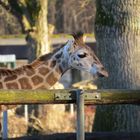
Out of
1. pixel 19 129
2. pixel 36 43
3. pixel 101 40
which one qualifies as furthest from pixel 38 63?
pixel 36 43

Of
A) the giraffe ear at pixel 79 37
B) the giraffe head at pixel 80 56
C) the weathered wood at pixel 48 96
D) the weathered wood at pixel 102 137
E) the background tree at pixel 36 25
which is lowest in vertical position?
the weathered wood at pixel 102 137

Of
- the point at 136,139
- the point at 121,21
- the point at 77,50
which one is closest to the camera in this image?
the point at 136,139

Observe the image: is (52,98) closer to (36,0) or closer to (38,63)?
(38,63)

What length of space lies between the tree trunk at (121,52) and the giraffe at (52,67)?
732 mm

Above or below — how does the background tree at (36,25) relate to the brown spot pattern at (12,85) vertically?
above

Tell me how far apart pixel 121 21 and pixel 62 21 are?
4456 centimetres

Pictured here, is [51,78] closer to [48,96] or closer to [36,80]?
[36,80]

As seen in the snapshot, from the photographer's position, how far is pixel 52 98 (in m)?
6.35

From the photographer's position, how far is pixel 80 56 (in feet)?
28.9

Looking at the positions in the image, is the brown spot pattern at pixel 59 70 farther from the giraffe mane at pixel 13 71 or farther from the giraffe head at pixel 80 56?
the giraffe mane at pixel 13 71

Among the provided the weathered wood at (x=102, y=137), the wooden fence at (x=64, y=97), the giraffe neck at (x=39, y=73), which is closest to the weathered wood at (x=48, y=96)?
the wooden fence at (x=64, y=97)

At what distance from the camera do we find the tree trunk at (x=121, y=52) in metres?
9.37

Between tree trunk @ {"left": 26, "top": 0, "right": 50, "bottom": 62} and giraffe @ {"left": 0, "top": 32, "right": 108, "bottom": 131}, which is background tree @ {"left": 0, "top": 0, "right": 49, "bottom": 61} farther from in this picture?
giraffe @ {"left": 0, "top": 32, "right": 108, "bottom": 131}

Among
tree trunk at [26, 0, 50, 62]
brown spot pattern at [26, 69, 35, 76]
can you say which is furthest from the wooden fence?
tree trunk at [26, 0, 50, 62]
